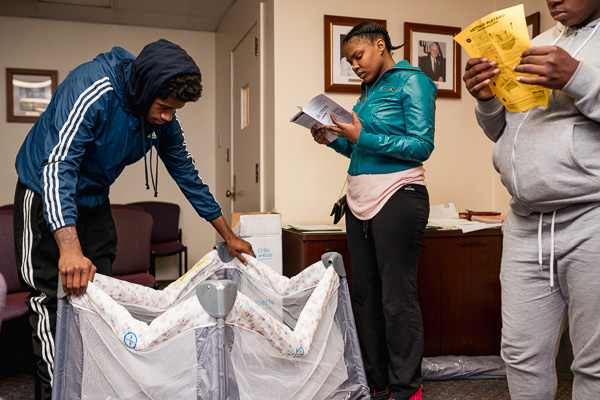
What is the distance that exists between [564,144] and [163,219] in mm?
3972

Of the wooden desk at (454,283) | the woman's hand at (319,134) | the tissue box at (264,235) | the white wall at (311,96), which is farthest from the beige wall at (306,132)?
the woman's hand at (319,134)

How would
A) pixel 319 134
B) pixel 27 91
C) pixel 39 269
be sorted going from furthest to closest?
pixel 27 91, pixel 319 134, pixel 39 269

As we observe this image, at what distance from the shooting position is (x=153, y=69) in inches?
55.3

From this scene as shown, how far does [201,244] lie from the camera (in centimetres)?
502

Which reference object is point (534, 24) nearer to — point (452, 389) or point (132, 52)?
point (452, 389)

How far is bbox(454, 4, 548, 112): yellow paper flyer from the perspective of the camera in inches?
44.9

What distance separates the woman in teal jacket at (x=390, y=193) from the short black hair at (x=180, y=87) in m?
0.56

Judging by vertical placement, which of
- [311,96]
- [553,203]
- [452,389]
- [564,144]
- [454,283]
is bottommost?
[452,389]

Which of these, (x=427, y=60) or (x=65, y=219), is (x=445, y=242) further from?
(x=65, y=219)

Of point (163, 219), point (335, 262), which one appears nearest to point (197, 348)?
point (335, 262)

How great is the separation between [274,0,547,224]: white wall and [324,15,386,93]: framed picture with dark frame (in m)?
0.04

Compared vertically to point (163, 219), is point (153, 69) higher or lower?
higher

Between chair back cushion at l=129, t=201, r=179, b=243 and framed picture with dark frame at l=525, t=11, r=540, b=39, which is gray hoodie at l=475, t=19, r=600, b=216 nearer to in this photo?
framed picture with dark frame at l=525, t=11, r=540, b=39

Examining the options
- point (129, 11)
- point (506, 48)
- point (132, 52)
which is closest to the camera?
point (506, 48)
